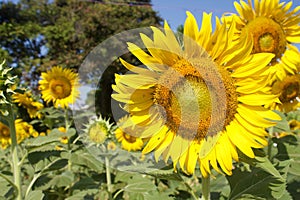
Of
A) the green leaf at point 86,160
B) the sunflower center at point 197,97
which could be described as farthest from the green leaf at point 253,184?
the green leaf at point 86,160

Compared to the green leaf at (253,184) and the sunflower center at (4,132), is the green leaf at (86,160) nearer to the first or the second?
the green leaf at (253,184)

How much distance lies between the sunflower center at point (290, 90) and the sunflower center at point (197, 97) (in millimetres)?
927

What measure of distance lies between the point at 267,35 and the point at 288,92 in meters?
0.50

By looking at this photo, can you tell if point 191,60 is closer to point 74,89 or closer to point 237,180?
point 237,180

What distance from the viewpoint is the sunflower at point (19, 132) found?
4.01 metres

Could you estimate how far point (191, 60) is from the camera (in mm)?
1191

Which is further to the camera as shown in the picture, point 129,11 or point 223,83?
point 129,11

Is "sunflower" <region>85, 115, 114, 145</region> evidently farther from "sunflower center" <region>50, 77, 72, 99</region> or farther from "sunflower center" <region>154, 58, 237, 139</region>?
"sunflower center" <region>154, 58, 237, 139</region>

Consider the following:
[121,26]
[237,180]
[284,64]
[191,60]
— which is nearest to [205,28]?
[191,60]

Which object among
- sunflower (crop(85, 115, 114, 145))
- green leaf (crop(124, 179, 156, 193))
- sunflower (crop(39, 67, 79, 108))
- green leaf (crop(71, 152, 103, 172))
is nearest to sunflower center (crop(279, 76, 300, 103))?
green leaf (crop(124, 179, 156, 193))

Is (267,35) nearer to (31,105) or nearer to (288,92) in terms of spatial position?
(288,92)

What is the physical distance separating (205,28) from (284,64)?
2.72 feet

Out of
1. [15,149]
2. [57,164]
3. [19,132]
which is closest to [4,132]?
[19,132]

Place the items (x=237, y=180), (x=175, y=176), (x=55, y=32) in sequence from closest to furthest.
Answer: (x=175, y=176) < (x=237, y=180) < (x=55, y=32)
